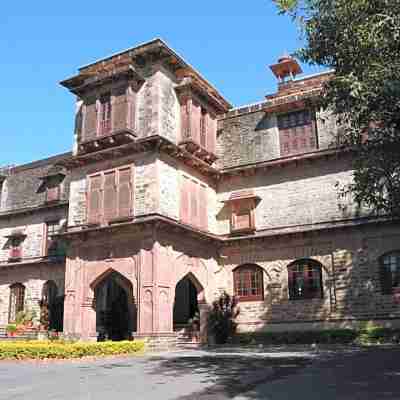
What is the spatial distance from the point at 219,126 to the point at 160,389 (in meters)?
18.6

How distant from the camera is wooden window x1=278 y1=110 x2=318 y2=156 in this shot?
79.8 ft

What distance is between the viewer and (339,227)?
22266mm

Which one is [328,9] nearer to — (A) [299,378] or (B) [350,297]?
(A) [299,378]

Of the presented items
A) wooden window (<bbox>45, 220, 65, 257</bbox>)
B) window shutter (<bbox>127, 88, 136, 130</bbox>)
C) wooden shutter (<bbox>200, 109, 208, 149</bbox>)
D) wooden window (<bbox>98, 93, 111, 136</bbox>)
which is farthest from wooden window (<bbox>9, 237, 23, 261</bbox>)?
wooden shutter (<bbox>200, 109, 208, 149</bbox>)

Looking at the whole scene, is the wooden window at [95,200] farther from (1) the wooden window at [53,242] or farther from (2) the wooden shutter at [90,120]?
(1) the wooden window at [53,242]

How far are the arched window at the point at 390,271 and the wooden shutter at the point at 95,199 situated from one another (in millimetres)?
12460

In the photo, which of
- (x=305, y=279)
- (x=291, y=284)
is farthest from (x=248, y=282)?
(x=305, y=279)

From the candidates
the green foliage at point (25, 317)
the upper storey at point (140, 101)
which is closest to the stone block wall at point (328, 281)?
the upper storey at point (140, 101)

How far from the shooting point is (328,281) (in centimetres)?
2223

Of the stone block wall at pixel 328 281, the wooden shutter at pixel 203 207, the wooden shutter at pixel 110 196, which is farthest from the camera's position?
the wooden shutter at pixel 203 207

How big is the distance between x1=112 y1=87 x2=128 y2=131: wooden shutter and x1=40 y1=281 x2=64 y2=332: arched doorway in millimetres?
11175

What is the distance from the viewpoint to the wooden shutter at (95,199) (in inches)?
872

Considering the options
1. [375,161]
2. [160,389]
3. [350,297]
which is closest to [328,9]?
[375,161]

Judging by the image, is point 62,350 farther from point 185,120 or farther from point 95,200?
point 185,120
